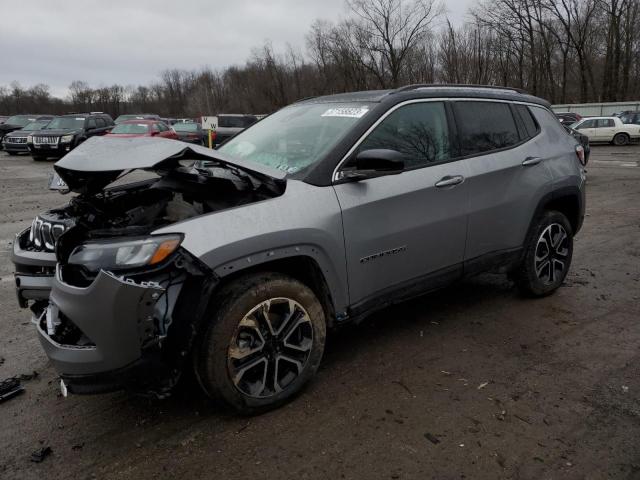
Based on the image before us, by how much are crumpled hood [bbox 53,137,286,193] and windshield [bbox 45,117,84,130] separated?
63.8ft

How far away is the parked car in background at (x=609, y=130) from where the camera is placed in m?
24.9

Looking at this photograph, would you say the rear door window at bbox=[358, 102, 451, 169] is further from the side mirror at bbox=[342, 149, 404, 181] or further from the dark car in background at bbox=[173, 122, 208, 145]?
the dark car in background at bbox=[173, 122, 208, 145]

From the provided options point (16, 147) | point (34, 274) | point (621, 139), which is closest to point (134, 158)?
point (34, 274)

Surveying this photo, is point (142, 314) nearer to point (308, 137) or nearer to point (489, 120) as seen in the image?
point (308, 137)

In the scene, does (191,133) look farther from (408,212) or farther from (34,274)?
(408,212)

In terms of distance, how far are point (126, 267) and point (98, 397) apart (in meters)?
1.24

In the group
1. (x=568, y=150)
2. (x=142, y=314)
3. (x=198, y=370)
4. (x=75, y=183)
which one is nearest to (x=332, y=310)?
(x=198, y=370)

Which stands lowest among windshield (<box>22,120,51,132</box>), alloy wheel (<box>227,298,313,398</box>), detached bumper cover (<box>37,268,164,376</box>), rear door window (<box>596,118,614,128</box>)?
alloy wheel (<box>227,298,313,398</box>)

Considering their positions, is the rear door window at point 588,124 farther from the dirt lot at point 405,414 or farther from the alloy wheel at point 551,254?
the dirt lot at point 405,414

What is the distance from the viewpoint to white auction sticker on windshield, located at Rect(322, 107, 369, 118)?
3.34 meters

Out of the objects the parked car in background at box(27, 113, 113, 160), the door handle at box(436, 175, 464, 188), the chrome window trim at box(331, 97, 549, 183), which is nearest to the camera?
the chrome window trim at box(331, 97, 549, 183)

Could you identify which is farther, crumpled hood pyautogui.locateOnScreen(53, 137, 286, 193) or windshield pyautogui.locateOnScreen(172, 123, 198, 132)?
windshield pyautogui.locateOnScreen(172, 123, 198, 132)

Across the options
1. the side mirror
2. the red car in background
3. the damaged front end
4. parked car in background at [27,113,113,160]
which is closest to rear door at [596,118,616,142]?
the red car in background

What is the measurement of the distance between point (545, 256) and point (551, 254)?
9 centimetres
